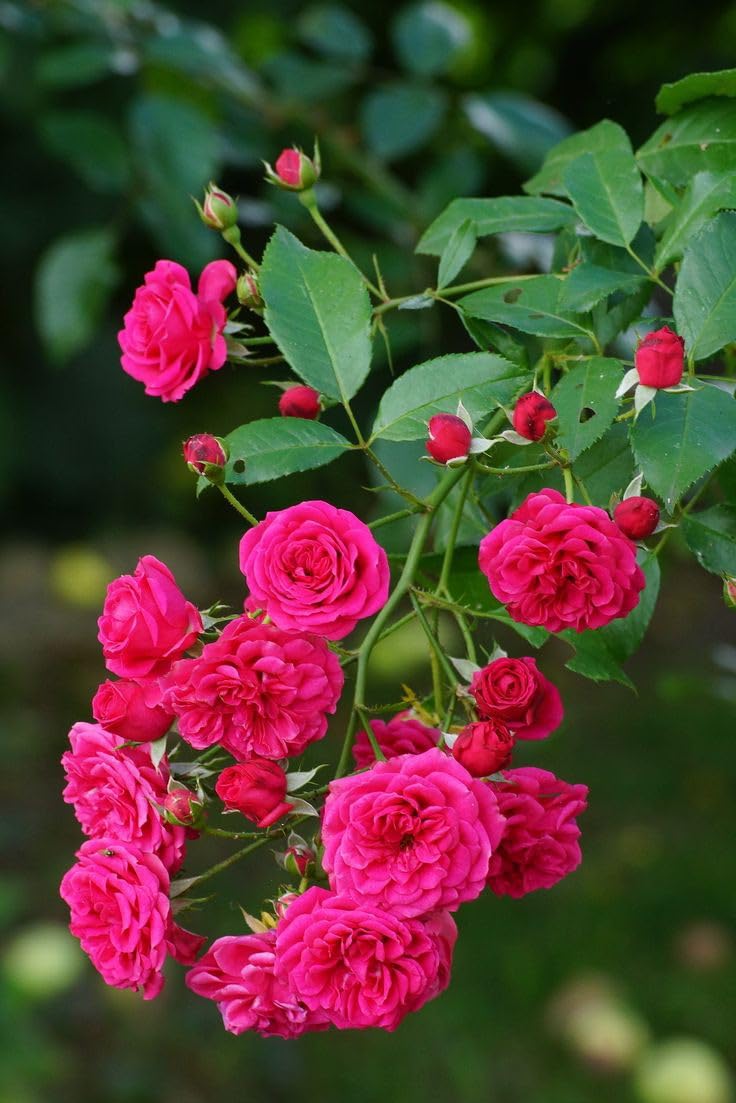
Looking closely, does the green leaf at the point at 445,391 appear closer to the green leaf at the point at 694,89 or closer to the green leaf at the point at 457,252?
the green leaf at the point at 457,252

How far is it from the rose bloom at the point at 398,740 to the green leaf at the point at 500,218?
31 cm

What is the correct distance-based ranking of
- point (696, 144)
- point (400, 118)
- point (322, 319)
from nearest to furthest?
point (322, 319), point (696, 144), point (400, 118)

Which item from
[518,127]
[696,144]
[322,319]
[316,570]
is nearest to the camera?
[316,570]

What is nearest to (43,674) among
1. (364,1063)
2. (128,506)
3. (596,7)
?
(128,506)

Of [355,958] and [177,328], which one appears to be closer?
[355,958]

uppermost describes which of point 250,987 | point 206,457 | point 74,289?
point 206,457

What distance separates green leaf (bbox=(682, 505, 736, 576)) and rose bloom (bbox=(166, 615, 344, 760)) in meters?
0.22

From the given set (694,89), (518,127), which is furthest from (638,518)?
(518,127)

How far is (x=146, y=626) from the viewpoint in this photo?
636mm

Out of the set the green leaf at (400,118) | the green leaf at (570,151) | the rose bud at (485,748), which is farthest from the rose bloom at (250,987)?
the green leaf at (400,118)

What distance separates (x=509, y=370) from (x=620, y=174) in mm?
179

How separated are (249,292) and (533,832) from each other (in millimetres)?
344

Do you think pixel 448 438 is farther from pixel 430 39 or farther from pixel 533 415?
pixel 430 39

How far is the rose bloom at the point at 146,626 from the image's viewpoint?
638mm
